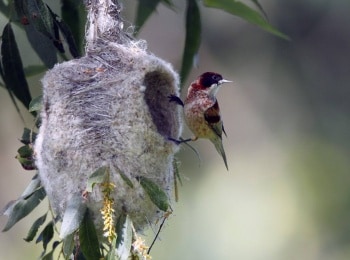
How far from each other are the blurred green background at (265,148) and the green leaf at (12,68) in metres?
2.62

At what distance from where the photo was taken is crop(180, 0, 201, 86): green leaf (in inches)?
125

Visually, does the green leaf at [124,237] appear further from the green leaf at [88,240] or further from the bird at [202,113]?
the bird at [202,113]

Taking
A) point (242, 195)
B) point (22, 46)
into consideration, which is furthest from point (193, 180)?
point (22, 46)

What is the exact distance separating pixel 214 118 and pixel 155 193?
1.21 feet

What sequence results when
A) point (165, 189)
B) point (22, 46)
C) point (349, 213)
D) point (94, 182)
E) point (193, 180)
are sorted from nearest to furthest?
point (94, 182), point (165, 189), point (22, 46), point (193, 180), point (349, 213)

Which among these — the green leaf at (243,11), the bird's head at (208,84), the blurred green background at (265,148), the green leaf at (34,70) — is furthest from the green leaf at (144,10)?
the blurred green background at (265,148)

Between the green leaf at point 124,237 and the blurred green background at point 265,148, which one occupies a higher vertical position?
the green leaf at point 124,237

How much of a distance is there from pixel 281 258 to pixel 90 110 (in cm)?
452

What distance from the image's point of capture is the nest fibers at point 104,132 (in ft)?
7.57

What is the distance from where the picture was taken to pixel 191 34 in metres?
3.20

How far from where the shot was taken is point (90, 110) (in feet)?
7.79

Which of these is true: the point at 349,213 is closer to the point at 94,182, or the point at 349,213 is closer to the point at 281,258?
the point at 281,258

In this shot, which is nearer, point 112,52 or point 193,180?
point 112,52

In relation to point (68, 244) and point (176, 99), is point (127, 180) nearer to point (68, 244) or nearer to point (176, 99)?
point (68, 244)
